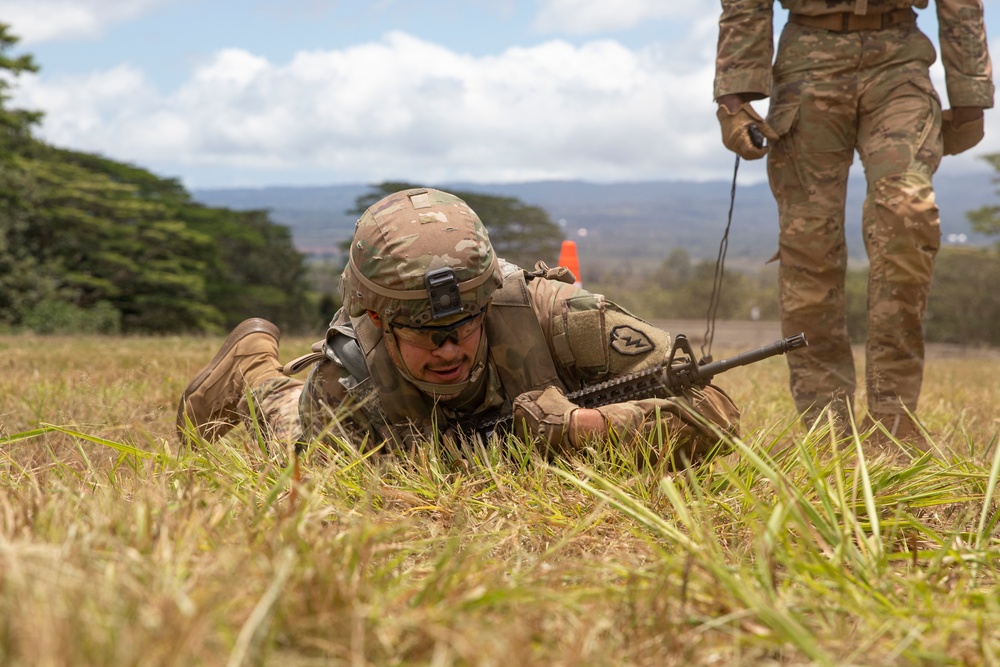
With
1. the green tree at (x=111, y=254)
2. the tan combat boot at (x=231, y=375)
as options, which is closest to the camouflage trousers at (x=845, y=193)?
the tan combat boot at (x=231, y=375)

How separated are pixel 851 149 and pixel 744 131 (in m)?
0.47

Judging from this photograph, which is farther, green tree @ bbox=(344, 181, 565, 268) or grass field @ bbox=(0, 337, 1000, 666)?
green tree @ bbox=(344, 181, 565, 268)

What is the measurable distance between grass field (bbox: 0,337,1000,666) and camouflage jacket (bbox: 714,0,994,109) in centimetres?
199

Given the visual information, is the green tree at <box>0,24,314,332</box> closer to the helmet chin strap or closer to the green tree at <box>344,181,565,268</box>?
the helmet chin strap

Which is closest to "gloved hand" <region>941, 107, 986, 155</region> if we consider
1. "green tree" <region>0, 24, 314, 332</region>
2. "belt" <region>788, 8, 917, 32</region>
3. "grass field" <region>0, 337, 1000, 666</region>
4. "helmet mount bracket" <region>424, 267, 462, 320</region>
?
"belt" <region>788, 8, 917, 32</region>

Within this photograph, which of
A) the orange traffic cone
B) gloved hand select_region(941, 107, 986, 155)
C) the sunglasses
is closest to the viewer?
the sunglasses

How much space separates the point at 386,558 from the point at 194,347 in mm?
6691

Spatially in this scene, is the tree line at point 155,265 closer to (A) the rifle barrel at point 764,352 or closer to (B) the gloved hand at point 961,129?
(B) the gloved hand at point 961,129

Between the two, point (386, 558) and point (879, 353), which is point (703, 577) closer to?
point (386, 558)

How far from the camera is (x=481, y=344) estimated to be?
3199mm

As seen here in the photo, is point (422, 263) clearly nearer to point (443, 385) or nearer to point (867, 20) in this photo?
point (443, 385)

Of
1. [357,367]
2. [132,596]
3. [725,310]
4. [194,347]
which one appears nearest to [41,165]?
[194,347]


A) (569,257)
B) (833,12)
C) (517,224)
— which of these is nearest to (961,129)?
(833,12)

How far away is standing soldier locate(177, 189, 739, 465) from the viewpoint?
2863mm
